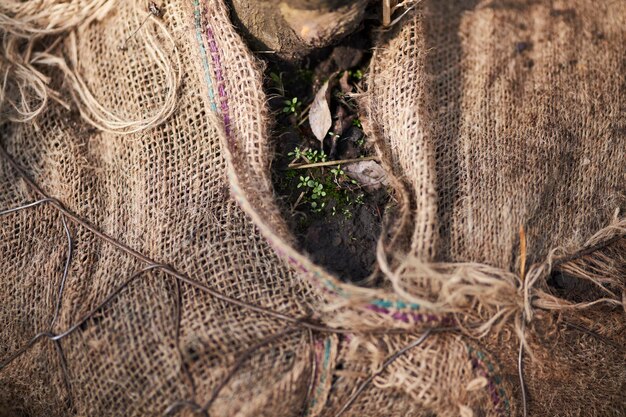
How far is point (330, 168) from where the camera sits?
1518 millimetres

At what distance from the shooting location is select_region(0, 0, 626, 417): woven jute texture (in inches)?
47.4

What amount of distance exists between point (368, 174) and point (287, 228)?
31 centimetres

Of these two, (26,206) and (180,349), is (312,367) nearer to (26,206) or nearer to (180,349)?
(180,349)

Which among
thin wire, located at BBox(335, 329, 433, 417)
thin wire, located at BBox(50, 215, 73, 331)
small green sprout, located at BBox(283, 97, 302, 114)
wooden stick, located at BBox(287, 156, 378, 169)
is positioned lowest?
thin wire, located at BBox(335, 329, 433, 417)

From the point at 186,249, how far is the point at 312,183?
1.30 feet

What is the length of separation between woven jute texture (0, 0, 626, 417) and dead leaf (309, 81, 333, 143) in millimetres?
108

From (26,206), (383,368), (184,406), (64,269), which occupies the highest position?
(26,206)

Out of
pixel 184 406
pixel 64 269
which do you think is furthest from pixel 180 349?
pixel 64 269

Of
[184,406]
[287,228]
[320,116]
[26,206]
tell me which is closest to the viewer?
[184,406]

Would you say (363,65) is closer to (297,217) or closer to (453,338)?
(297,217)

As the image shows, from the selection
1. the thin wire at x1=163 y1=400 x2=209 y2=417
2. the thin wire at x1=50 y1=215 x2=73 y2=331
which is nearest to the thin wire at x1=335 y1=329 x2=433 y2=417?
the thin wire at x1=163 y1=400 x2=209 y2=417

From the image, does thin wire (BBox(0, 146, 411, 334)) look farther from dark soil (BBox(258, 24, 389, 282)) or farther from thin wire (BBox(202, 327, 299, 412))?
dark soil (BBox(258, 24, 389, 282))

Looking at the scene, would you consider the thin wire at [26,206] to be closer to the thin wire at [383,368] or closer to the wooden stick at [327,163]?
the wooden stick at [327,163]

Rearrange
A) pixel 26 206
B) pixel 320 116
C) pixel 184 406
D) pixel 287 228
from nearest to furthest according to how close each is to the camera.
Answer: pixel 184 406
pixel 287 228
pixel 26 206
pixel 320 116
